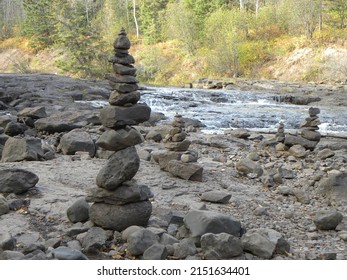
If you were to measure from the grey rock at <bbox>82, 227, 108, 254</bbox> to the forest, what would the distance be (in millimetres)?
37927

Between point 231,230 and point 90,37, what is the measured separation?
44218mm

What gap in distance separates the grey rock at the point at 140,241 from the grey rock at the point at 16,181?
127 inches

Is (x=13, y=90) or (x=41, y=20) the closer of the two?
(x=13, y=90)

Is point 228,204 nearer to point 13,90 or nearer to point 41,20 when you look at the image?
point 13,90

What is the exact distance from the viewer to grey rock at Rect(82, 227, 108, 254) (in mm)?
5977

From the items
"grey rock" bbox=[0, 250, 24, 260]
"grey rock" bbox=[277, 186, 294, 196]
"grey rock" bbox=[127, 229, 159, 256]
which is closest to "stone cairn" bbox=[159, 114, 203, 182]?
"grey rock" bbox=[277, 186, 294, 196]

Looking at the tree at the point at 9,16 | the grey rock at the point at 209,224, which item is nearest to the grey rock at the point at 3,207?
the grey rock at the point at 209,224

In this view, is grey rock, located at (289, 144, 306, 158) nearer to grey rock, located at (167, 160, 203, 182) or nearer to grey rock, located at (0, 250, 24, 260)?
grey rock, located at (167, 160, 203, 182)

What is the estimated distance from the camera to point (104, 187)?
22.4 feet

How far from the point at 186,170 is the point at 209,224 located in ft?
13.4

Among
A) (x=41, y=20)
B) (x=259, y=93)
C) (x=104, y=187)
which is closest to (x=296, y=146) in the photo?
(x=104, y=187)

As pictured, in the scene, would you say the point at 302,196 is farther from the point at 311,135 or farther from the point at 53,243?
the point at 311,135

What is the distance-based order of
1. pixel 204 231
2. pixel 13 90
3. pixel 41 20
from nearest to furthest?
pixel 204 231, pixel 13 90, pixel 41 20

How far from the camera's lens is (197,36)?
5803 cm
